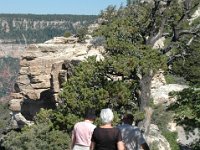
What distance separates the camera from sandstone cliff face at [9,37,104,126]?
3666 centimetres

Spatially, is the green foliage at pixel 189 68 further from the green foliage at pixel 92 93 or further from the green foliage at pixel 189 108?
the green foliage at pixel 189 108

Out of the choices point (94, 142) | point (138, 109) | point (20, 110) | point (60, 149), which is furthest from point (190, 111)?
point (20, 110)

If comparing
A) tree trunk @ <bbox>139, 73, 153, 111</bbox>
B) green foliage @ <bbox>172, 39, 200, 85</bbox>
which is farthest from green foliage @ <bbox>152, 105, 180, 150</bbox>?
tree trunk @ <bbox>139, 73, 153, 111</bbox>

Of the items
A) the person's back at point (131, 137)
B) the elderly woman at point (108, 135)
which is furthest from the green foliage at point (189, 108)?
the elderly woman at point (108, 135)

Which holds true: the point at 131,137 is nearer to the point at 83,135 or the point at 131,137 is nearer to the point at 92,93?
the point at 83,135

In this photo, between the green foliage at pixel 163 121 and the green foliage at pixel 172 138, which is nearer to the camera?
the green foliage at pixel 172 138

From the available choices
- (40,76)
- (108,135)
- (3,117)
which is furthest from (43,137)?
(3,117)

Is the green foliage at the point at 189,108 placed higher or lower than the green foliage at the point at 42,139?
higher

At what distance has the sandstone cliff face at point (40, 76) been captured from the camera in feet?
120

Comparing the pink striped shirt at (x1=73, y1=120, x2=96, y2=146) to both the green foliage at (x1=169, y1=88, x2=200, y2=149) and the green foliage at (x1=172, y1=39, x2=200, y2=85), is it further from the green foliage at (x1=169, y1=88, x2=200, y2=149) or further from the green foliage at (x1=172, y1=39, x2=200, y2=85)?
the green foliage at (x1=172, y1=39, x2=200, y2=85)

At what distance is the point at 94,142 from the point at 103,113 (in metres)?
0.45

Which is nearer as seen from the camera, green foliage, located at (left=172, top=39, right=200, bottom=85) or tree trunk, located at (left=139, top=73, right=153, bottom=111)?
tree trunk, located at (left=139, top=73, right=153, bottom=111)

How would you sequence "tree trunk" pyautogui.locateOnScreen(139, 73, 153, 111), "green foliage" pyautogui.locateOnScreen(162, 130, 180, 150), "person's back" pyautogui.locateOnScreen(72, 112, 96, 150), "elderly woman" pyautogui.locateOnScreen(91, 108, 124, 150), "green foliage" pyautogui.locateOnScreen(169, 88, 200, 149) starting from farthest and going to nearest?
"green foliage" pyautogui.locateOnScreen(162, 130, 180, 150), "tree trunk" pyautogui.locateOnScreen(139, 73, 153, 111), "green foliage" pyautogui.locateOnScreen(169, 88, 200, 149), "person's back" pyautogui.locateOnScreen(72, 112, 96, 150), "elderly woman" pyautogui.locateOnScreen(91, 108, 124, 150)

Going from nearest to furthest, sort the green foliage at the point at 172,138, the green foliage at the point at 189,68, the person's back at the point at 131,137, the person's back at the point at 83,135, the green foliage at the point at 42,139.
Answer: the person's back at the point at 83,135 → the person's back at the point at 131,137 → the green foliage at the point at 42,139 → the green foliage at the point at 189,68 → the green foliage at the point at 172,138
